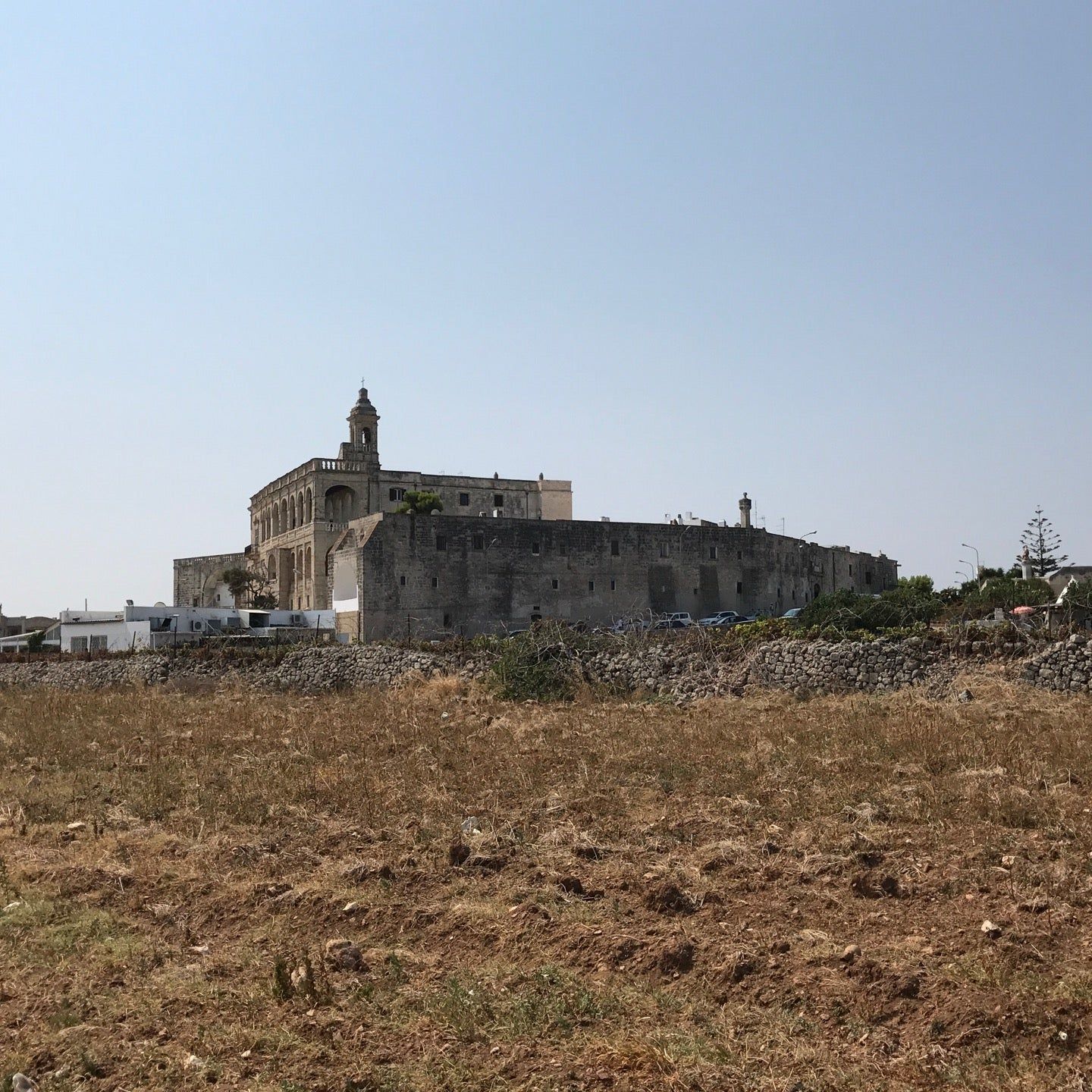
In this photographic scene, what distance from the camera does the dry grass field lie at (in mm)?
5633

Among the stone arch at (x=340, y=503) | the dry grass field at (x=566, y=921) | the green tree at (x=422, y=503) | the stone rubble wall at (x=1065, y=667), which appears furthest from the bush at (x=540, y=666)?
the stone arch at (x=340, y=503)

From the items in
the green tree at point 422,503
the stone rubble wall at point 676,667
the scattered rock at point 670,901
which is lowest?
the scattered rock at point 670,901

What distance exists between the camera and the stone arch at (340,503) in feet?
210

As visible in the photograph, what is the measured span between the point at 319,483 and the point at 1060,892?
58808mm

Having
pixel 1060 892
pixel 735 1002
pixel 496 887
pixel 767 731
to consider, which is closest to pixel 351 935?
pixel 496 887

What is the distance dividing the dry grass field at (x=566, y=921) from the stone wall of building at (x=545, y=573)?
34.6 meters

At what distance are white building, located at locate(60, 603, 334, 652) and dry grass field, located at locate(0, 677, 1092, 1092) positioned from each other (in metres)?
28.0

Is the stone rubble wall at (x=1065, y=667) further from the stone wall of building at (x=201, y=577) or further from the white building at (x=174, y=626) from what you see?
the stone wall of building at (x=201, y=577)

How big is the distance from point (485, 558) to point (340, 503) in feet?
55.2

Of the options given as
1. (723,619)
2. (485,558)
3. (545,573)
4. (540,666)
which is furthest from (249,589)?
(540,666)

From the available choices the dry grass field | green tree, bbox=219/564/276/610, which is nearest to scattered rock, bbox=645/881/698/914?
the dry grass field

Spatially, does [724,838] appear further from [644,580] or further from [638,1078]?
[644,580]

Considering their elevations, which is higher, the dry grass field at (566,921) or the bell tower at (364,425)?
the bell tower at (364,425)

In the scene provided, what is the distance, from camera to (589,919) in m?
7.59
